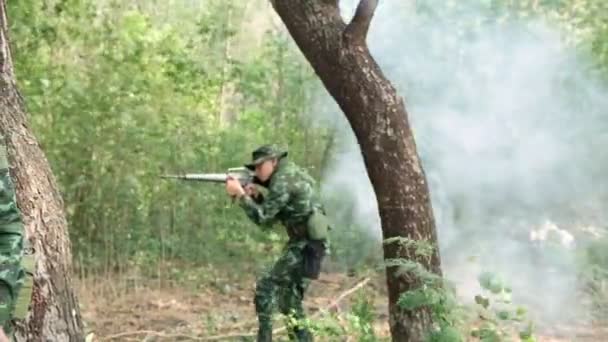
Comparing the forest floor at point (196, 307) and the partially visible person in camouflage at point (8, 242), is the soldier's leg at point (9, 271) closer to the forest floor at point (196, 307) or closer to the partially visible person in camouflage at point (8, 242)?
the partially visible person in camouflage at point (8, 242)

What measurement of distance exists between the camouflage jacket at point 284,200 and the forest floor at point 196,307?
3.65ft

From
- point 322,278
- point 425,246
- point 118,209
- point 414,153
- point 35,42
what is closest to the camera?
point 425,246

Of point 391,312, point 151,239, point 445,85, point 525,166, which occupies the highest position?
point 445,85

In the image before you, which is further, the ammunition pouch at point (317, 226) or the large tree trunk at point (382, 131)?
the ammunition pouch at point (317, 226)

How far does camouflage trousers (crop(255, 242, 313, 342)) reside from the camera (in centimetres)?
651

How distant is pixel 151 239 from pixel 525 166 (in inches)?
145

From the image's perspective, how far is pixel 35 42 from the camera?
8.32m

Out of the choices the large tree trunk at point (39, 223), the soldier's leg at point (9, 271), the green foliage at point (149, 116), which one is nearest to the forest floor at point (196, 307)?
the green foliage at point (149, 116)

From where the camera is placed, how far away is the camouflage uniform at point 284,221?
21.1ft

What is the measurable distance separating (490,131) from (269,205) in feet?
13.2

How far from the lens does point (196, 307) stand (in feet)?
28.4

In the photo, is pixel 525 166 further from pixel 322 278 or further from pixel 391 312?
pixel 391 312

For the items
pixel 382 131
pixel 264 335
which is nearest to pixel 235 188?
pixel 264 335

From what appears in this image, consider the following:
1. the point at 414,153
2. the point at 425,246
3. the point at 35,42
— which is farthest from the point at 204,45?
the point at 425,246
